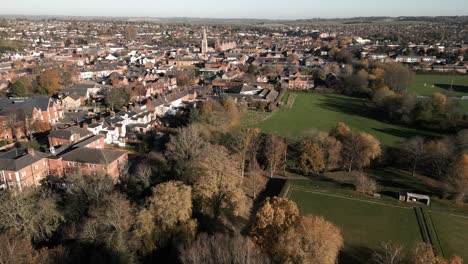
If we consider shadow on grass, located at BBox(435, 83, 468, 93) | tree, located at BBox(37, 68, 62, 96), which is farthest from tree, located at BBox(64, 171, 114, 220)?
shadow on grass, located at BBox(435, 83, 468, 93)

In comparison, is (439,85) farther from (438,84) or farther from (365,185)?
(365,185)

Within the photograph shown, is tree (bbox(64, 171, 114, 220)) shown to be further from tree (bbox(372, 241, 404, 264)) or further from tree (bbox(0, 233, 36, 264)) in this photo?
tree (bbox(372, 241, 404, 264))

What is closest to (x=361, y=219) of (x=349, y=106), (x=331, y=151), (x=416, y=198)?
(x=416, y=198)

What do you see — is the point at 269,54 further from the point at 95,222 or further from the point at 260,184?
the point at 95,222

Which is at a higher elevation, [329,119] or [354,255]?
[329,119]

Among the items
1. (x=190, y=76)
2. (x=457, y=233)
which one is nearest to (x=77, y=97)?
(x=190, y=76)

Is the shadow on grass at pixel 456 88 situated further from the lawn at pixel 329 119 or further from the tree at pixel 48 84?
Result: the tree at pixel 48 84
